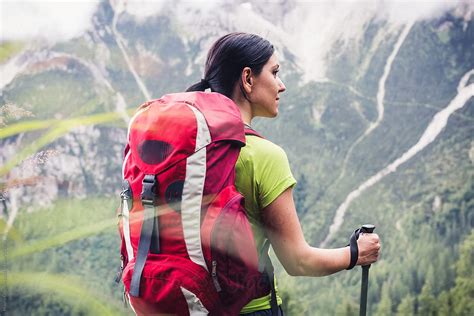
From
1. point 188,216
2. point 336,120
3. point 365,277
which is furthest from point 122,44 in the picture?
point 188,216

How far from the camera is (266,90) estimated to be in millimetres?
1382

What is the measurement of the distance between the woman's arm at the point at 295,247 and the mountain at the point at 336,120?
2.82m

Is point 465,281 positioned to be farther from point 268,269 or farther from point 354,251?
point 268,269

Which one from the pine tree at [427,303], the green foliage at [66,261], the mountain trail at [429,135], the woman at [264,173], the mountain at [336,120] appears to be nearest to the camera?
the woman at [264,173]

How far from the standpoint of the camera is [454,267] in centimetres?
478

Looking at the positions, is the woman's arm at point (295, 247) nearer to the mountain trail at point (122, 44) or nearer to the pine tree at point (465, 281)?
the pine tree at point (465, 281)

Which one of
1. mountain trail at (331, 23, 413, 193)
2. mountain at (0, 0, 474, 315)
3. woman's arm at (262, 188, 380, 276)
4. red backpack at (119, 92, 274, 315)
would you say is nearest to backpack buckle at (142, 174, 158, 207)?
red backpack at (119, 92, 274, 315)

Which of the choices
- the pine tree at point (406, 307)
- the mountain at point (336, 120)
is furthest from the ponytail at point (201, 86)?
the pine tree at point (406, 307)

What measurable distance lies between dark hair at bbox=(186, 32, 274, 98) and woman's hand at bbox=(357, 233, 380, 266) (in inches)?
17.5

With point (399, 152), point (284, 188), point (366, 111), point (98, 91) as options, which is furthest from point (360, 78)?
point (284, 188)

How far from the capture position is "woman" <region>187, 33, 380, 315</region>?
1220 mm

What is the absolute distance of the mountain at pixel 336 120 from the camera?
455 centimetres

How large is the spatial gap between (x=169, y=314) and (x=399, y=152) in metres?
4.43

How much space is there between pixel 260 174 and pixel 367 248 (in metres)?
0.31
